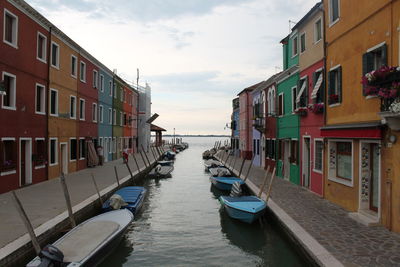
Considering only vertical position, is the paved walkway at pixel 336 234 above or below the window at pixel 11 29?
below

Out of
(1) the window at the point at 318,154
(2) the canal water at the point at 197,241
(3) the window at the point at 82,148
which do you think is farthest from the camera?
(3) the window at the point at 82,148

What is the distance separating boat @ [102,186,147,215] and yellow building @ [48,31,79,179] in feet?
18.0

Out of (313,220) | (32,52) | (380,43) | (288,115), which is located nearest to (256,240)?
→ (313,220)

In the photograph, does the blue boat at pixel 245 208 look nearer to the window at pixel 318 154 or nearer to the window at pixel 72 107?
the window at pixel 318 154

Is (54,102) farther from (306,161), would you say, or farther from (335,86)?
(335,86)

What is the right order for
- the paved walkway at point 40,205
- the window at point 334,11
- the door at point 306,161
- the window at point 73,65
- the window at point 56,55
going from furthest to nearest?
the window at point 73,65
the window at point 56,55
the door at point 306,161
the window at point 334,11
the paved walkway at point 40,205

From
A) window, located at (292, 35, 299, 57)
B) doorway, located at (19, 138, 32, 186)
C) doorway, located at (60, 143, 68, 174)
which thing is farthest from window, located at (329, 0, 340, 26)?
doorway, located at (60, 143, 68, 174)

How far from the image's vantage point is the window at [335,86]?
1183 centimetres

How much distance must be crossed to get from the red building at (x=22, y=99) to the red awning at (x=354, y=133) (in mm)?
12127

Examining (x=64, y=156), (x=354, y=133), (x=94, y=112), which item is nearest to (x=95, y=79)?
(x=94, y=112)

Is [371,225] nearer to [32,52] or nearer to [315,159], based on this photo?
[315,159]

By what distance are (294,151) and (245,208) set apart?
6873 mm

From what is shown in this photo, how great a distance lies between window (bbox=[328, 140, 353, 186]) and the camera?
11.5 meters

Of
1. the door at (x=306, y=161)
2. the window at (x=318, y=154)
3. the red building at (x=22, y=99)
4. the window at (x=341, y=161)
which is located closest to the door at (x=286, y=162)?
the door at (x=306, y=161)
